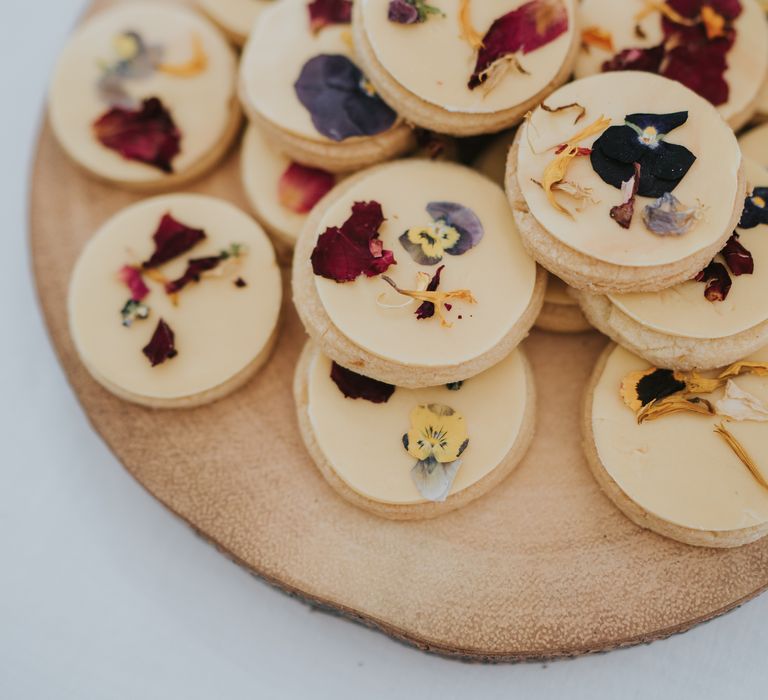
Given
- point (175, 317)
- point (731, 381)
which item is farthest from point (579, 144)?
point (175, 317)

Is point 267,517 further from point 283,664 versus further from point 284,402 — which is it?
point 283,664

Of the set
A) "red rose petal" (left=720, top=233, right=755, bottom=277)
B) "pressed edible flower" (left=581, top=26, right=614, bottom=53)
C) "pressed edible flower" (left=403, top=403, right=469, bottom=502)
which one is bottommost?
"pressed edible flower" (left=403, top=403, right=469, bottom=502)

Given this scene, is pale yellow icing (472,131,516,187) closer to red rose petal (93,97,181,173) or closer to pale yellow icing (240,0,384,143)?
pale yellow icing (240,0,384,143)

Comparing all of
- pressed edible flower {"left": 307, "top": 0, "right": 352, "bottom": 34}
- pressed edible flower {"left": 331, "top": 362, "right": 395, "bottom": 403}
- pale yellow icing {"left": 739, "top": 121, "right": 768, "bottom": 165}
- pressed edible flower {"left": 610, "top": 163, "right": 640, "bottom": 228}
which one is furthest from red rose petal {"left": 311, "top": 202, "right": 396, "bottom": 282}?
pale yellow icing {"left": 739, "top": 121, "right": 768, "bottom": 165}

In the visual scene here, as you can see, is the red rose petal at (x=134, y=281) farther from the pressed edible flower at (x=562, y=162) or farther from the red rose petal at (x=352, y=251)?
Result: the pressed edible flower at (x=562, y=162)

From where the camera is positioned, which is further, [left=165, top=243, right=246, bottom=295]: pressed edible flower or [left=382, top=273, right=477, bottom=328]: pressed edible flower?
[left=165, top=243, right=246, bottom=295]: pressed edible flower

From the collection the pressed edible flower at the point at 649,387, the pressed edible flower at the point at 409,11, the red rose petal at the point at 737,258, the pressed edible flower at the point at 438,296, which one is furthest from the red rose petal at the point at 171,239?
the red rose petal at the point at 737,258
